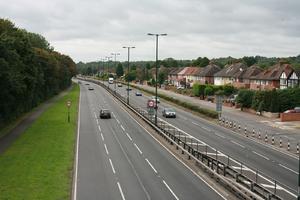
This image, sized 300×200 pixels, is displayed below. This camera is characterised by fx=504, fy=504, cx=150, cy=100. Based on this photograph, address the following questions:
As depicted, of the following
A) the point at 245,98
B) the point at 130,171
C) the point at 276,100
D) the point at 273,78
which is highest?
the point at 273,78

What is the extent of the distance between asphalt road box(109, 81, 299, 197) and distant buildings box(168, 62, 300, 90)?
34892 millimetres

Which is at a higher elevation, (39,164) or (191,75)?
(191,75)

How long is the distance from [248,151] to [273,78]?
64224 mm

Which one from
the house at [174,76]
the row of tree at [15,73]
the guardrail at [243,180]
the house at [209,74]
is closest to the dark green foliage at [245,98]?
the row of tree at [15,73]

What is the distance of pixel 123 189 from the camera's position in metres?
26.0

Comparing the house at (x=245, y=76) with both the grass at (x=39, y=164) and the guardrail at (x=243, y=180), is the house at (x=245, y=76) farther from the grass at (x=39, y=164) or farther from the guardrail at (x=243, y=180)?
the guardrail at (x=243, y=180)

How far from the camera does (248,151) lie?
39.4 metres

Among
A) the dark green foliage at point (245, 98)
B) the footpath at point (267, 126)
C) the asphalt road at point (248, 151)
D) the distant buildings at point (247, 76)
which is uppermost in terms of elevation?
the distant buildings at point (247, 76)

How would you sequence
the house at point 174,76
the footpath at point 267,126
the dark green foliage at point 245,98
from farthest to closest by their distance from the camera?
the house at point 174,76, the dark green foliage at point 245,98, the footpath at point 267,126

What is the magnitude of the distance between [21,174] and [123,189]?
730 centimetres

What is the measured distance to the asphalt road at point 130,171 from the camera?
25094mm

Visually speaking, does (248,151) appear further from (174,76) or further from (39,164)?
(174,76)

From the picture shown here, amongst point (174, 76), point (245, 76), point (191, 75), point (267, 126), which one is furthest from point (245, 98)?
point (174, 76)

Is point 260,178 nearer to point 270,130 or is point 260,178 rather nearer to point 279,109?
point 270,130
